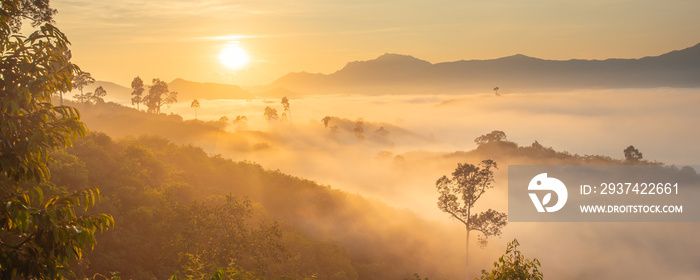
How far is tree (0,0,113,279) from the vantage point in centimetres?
948

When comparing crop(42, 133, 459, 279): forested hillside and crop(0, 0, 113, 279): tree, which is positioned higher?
crop(0, 0, 113, 279): tree

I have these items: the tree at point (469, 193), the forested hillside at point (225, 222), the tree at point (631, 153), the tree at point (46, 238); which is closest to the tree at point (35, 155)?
the tree at point (46, 238)

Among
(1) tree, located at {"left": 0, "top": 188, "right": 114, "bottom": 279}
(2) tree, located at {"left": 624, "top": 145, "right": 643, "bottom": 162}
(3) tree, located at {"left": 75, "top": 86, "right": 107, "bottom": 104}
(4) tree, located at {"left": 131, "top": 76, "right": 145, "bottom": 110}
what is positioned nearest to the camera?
(1) tree, located at {"left": 0, "top": 188, "right": 114, "bottom": 279}

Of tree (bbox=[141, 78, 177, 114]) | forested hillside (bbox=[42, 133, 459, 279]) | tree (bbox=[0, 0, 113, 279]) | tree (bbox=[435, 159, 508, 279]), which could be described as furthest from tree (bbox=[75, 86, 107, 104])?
tree (bbox=[0, 0, 113, 279])

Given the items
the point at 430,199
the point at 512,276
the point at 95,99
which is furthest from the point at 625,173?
the point at 512,276

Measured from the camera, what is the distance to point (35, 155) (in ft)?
34.3

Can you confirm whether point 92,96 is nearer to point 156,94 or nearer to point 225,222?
point 156,94

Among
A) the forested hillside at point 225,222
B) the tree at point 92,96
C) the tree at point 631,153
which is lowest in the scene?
the forested hillside at point 225,222

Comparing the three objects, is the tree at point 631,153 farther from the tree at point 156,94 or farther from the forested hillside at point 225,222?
the tree at point 156,94

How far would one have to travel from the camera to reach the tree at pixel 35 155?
31.1 ft

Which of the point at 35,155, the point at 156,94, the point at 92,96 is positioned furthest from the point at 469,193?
the point at 92,96

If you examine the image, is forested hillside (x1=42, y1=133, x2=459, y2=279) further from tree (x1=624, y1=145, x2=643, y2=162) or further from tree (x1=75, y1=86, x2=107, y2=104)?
tree (x1=624, y1=145, x2=643, y2=162)

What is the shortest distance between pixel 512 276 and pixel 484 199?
178 metres

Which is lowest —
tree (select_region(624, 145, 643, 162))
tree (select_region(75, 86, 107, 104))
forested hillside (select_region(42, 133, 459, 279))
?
forested hillside (select_region(42, 133, 459, 279))
